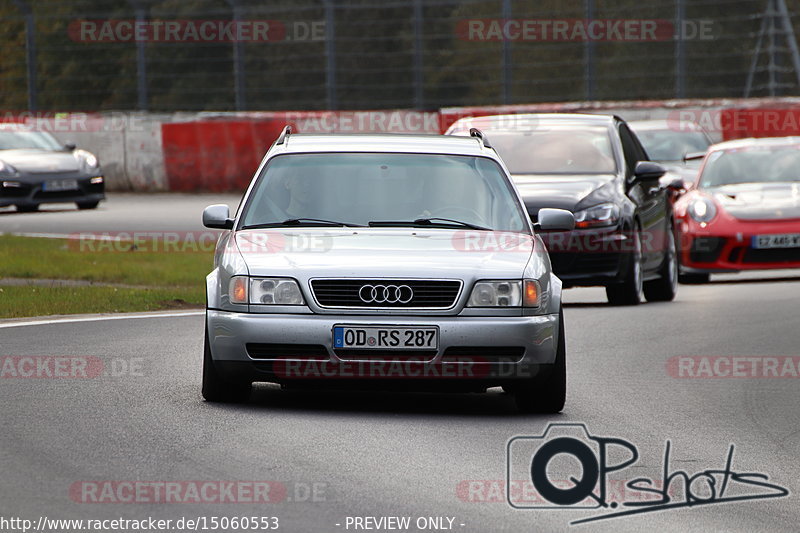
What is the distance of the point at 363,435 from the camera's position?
783 centimetres

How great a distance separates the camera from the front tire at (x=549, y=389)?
28.1 feet

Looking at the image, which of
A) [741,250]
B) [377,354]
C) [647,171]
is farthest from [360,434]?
[741,250]

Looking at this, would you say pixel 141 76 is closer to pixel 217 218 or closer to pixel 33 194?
pixel 33 194

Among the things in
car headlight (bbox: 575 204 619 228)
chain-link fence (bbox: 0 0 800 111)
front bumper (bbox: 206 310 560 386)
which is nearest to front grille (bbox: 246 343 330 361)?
front bumper (bbox: 206 310 560 386)

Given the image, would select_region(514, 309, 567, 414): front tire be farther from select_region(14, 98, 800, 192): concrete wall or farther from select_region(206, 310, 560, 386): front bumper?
select_region(14, 98, 800, 192): concrete wall

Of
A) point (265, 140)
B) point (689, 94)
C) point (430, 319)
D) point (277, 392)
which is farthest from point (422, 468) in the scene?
point (265, 140)

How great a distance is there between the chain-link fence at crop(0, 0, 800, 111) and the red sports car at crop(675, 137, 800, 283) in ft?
26.0

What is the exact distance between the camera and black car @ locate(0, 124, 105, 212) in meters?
25.6

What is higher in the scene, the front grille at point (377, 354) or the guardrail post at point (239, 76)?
the guardrail post at point (239, 76)

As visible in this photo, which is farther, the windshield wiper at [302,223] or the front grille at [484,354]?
the windshield wiper at [302,223]

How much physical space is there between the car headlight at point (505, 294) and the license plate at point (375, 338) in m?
0.35
